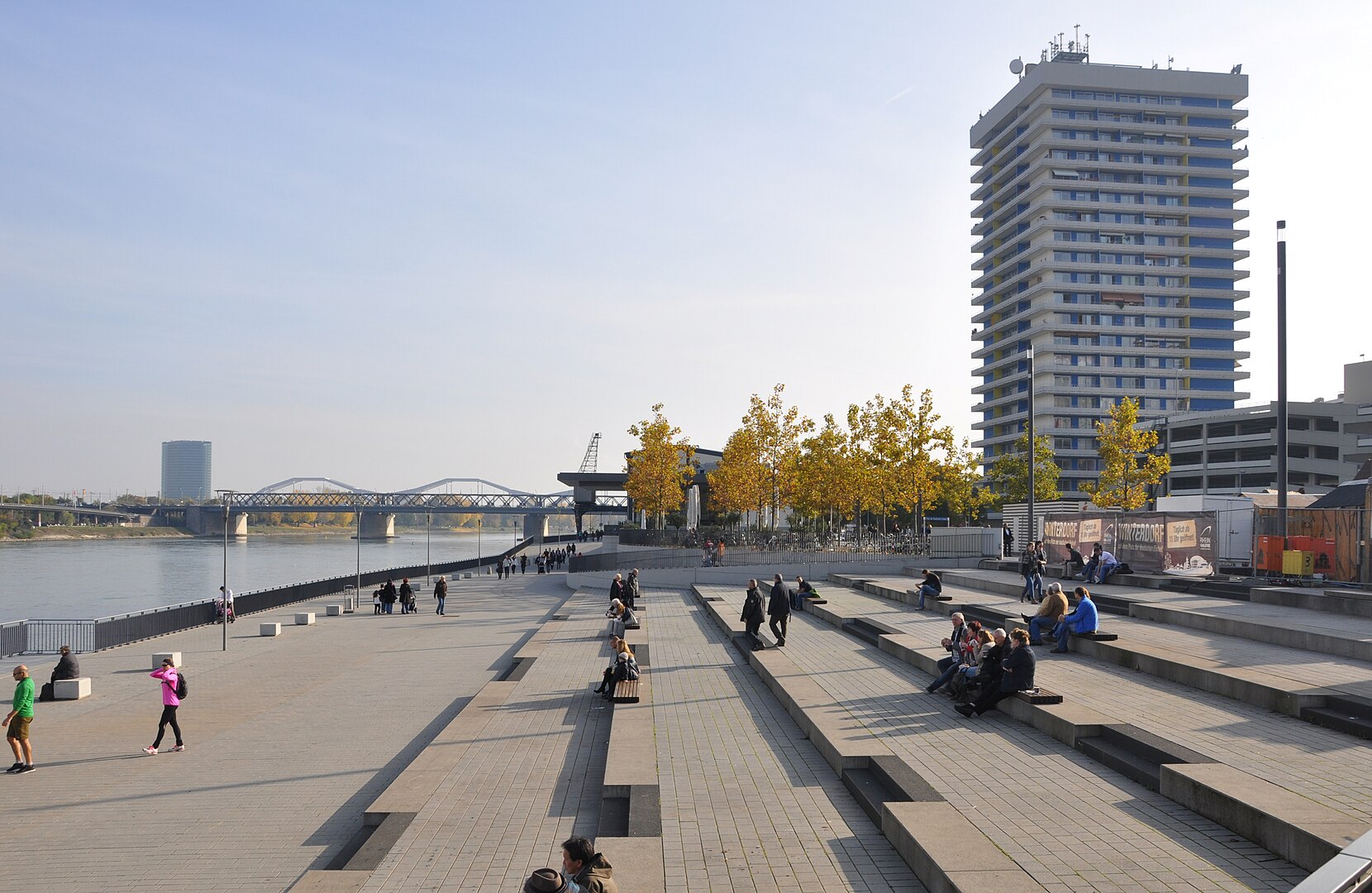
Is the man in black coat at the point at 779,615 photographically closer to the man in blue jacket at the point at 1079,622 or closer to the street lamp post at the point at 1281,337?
the man in blue jacket at the point at 1079,622

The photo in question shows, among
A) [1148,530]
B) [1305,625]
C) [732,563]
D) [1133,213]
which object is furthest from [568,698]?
[1133,213]

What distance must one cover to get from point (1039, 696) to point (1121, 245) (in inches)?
3992

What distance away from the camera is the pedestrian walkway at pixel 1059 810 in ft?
21.8

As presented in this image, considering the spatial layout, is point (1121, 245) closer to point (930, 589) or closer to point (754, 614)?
point (930, 589)

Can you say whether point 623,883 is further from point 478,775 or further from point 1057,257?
point 1057,257

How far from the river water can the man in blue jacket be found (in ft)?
120

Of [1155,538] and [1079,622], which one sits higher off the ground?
[1155,538]

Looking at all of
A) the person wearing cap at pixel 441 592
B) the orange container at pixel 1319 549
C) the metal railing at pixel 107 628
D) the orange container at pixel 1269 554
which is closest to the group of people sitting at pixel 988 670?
Result: the orange container at pixel 1319 549

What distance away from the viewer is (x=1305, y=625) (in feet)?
52.8

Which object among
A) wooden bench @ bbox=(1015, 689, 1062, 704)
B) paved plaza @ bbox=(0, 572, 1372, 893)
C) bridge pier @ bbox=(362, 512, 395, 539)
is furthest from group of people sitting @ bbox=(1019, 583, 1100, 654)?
bridge pier @ bbox=(362, 512, 395, 539)

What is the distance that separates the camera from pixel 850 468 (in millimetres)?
49562

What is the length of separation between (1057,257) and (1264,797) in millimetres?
100951

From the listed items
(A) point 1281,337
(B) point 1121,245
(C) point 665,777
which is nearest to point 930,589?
(A) point 1281,337

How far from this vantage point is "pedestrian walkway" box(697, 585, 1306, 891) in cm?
664
